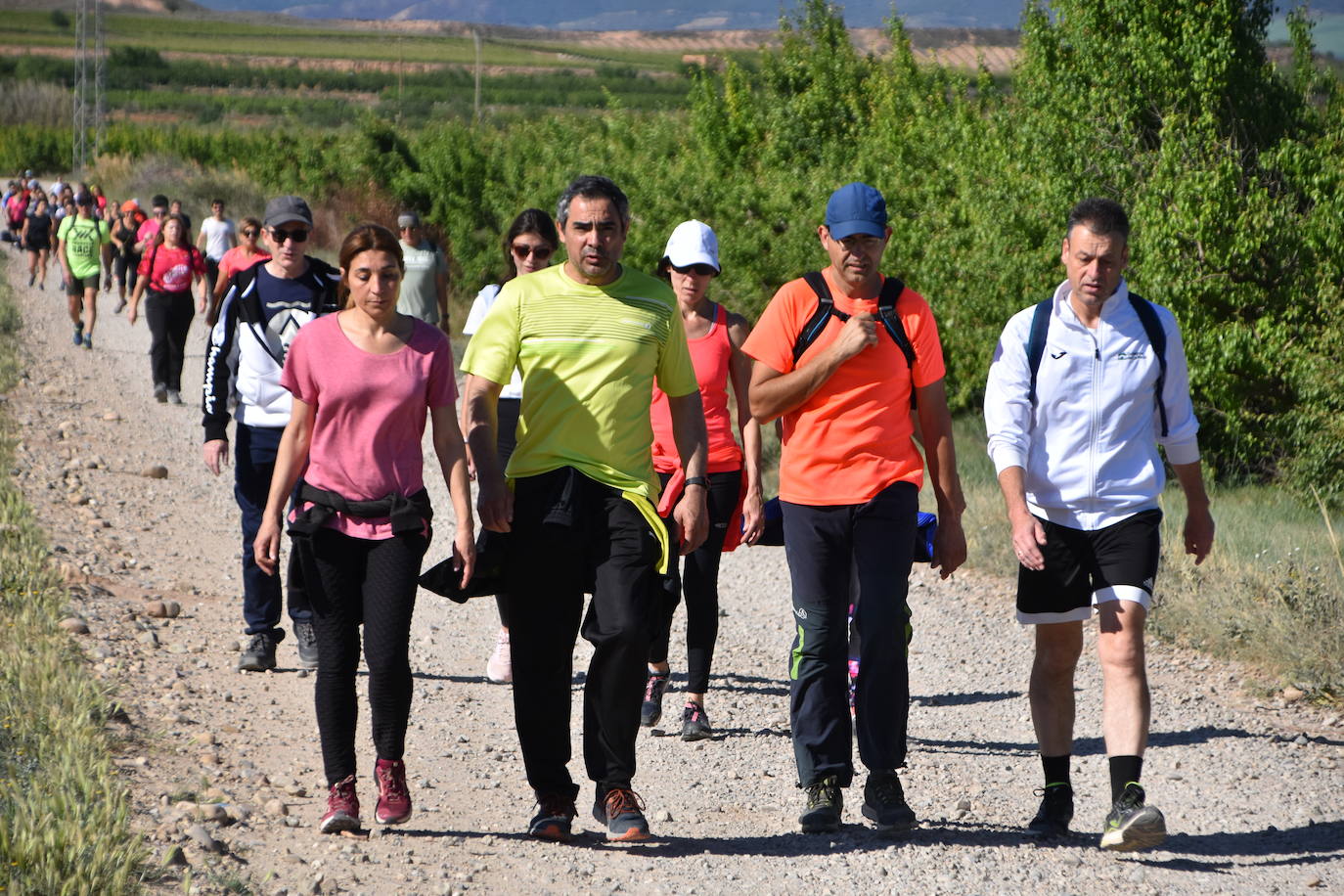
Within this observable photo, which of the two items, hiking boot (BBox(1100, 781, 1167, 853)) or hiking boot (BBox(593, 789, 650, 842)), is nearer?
hiking boot (BBox(1100, 781, 1167, 853))

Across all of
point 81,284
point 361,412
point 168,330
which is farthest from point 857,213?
point 81,284

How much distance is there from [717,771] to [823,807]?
1.01 meters

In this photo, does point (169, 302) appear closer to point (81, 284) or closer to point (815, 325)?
point (81, 284)

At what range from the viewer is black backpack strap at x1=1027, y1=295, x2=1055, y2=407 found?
5.23 metres

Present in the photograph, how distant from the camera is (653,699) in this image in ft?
22.8

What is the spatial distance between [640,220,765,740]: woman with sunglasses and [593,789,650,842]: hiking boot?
1579 mm

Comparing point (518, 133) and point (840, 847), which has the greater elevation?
point (518, 133)

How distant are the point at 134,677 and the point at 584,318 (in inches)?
130

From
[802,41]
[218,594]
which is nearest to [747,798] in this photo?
[218,594]

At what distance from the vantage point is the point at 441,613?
9.02 m

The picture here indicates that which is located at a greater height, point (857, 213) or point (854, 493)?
point (857, 213)

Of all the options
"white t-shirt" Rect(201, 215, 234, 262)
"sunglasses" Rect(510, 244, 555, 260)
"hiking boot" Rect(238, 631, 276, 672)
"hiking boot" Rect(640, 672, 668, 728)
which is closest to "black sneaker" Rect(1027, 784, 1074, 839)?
"hiking boot" Rect(640, 672, 668, 728)

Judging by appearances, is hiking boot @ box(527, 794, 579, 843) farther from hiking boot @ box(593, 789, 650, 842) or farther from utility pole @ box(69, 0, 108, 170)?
utility pole @ box(69, 0, 108, 170)

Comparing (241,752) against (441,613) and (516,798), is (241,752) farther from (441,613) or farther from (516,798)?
(441,613)
